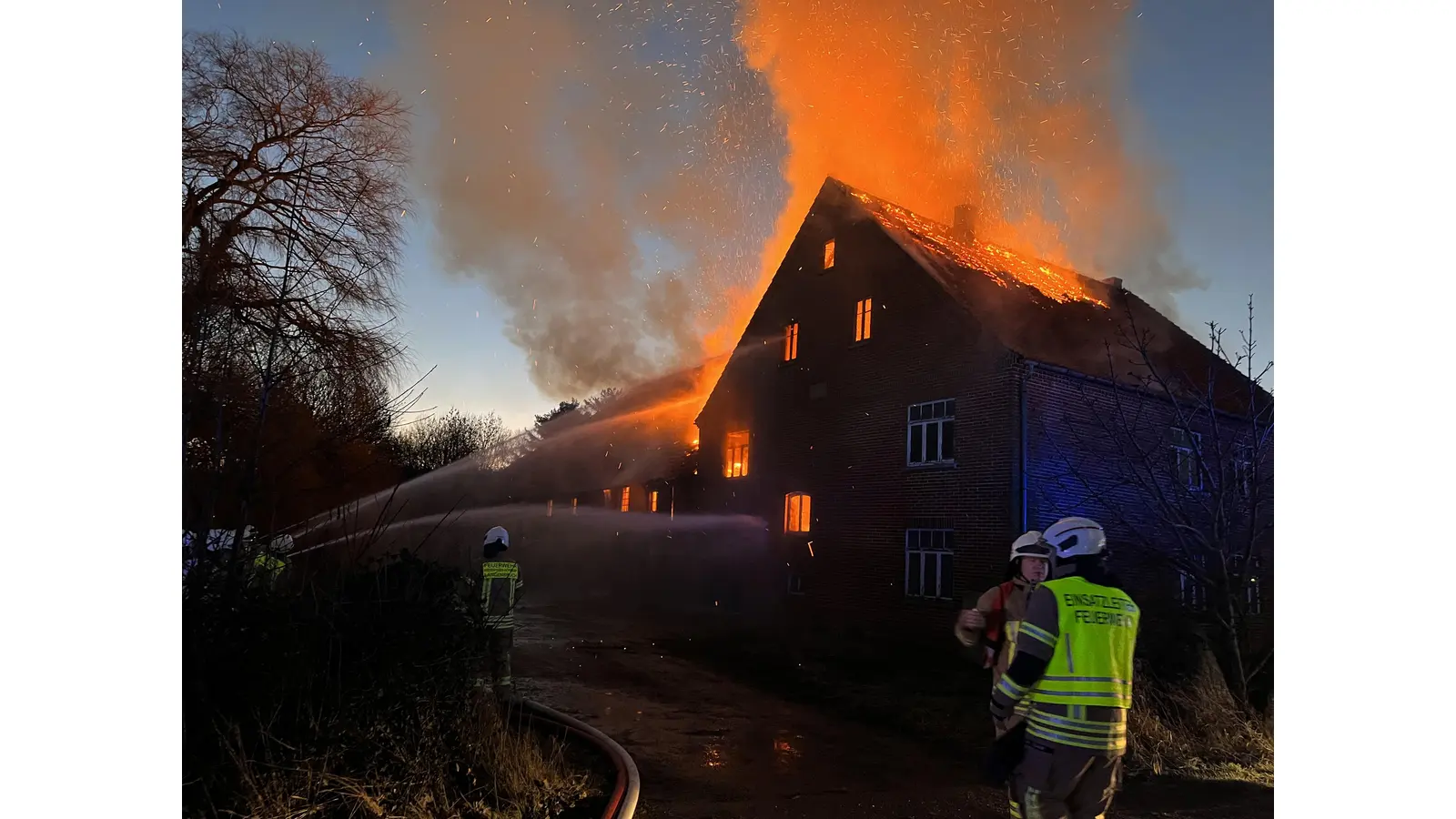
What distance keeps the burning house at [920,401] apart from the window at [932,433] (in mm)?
20

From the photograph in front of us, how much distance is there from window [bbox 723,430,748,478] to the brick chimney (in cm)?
470

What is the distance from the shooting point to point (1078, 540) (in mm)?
2951

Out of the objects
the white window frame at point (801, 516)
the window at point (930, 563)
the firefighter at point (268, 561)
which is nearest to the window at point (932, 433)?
the window at point (930, 563)

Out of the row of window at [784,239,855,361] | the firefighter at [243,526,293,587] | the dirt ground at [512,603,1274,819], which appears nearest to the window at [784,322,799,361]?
the row of window at [784,239,855,361]

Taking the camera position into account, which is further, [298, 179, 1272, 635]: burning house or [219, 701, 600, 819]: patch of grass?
[298, 179, 1272, 635]: burning house

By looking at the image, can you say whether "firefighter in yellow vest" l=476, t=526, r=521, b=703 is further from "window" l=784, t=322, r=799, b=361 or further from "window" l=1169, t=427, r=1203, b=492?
"window" l=784, t=322, r=799, b=361

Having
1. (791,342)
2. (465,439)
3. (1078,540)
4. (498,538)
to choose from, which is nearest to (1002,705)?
(1078,540)

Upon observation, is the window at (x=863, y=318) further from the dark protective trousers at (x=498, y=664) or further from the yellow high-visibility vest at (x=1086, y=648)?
the yellow high-visibility vest at (x=1086, y=648)

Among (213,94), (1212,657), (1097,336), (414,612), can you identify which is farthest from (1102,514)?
(213,94)

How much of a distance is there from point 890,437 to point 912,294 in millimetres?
1925

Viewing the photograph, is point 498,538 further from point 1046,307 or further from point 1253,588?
point 1046,307

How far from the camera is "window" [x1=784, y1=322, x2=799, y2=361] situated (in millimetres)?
12781

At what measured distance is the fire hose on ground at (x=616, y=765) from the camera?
420cm
